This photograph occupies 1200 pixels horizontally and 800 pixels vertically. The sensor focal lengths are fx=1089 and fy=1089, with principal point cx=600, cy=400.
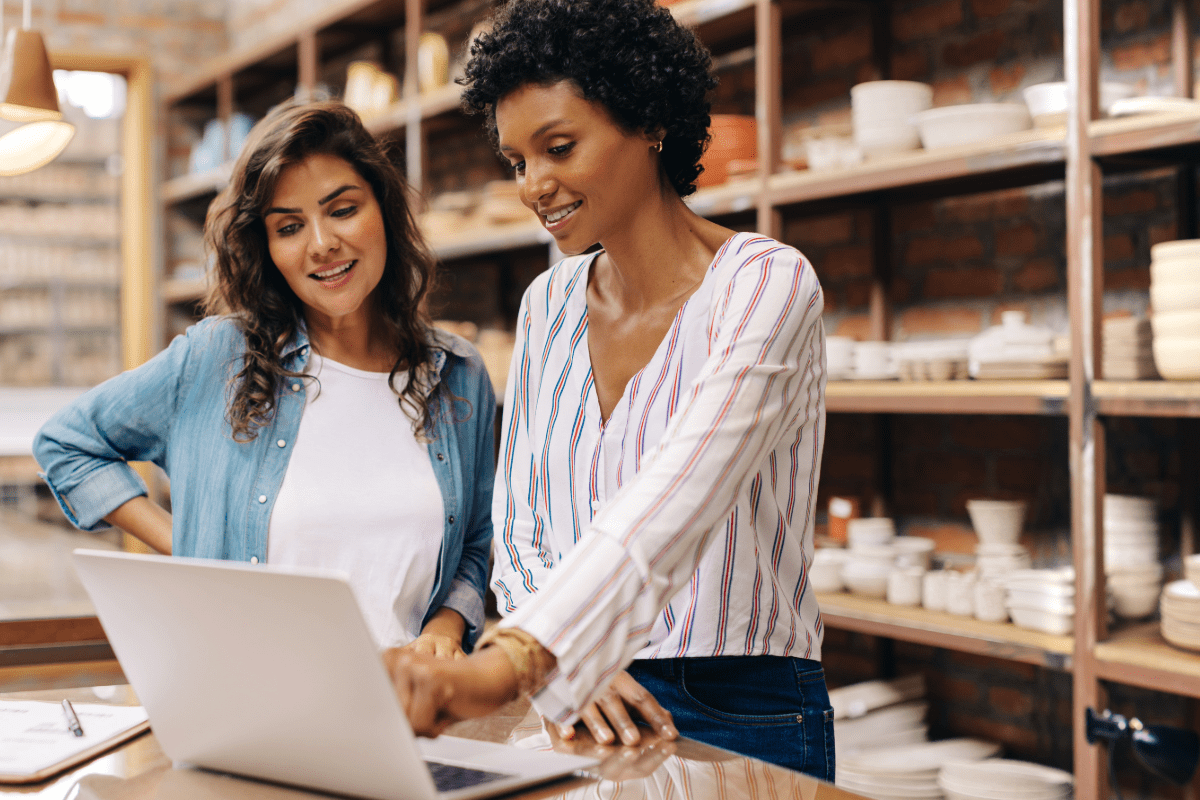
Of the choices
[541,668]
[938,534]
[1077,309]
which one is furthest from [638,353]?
[938,534]

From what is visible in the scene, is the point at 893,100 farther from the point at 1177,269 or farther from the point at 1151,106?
the point at 1177,269

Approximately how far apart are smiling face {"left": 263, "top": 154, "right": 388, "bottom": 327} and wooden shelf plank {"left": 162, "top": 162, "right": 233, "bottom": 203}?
362 centimetres

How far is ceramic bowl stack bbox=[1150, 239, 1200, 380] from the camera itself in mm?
1839

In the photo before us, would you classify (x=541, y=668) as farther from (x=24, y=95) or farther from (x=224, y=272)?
(x=24, y=95)

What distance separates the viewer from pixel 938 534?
2684 mm

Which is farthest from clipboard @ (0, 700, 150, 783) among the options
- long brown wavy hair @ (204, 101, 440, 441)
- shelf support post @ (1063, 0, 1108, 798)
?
shelf support post @ (1063, 0, 1108, 798)

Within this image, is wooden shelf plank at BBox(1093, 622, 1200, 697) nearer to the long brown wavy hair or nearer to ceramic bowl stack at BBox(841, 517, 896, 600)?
ceramic bowl stack at BBox(841, 517, 896, 600)

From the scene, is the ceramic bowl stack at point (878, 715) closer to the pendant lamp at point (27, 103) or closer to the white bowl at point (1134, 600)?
the white bowl at point (1134, 600)

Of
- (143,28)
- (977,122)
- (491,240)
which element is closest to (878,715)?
(977,122)

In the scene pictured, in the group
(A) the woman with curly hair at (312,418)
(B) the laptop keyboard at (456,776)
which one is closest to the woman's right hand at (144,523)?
(A) the woman with curly hair at (312,418)

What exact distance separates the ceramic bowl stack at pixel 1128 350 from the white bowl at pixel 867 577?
0.68m

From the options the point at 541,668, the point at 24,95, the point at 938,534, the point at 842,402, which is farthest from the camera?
the point at 938,534

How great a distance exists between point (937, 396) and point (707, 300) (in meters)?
1.26

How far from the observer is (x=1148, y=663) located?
1879mm
